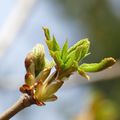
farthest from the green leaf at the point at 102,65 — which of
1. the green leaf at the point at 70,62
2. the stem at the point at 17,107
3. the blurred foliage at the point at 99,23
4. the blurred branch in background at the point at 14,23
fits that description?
the blurred foliage at the point at 99,23

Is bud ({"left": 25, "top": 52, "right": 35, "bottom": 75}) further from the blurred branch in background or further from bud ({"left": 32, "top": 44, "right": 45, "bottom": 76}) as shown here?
the blurred branch in background

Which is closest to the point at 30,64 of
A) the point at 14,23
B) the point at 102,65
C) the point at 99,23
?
the point at 102,65

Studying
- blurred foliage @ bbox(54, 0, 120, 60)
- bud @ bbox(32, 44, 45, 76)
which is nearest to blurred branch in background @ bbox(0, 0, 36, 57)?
bud @ bbox(32, 44, 45, 76)

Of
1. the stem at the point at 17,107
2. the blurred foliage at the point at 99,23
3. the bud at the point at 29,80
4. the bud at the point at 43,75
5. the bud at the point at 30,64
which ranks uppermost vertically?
the bud at the point at 30,64

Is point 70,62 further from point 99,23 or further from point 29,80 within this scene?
point 99,23

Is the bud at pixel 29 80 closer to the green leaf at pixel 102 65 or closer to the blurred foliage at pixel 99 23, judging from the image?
the green leaf at pixel 102 65

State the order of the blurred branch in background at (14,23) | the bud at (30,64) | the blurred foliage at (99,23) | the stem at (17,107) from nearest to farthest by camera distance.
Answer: the stem at (17,107)
the bud at (30,64)
the blurred branch in background at (14,23)
the blurred foliage at (99,23)

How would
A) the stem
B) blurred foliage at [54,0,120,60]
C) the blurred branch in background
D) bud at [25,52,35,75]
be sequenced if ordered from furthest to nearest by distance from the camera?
blurred foliage at [54,0,120,60]
the blurred branch in background
bud at [25,52,35,75]
the stem
